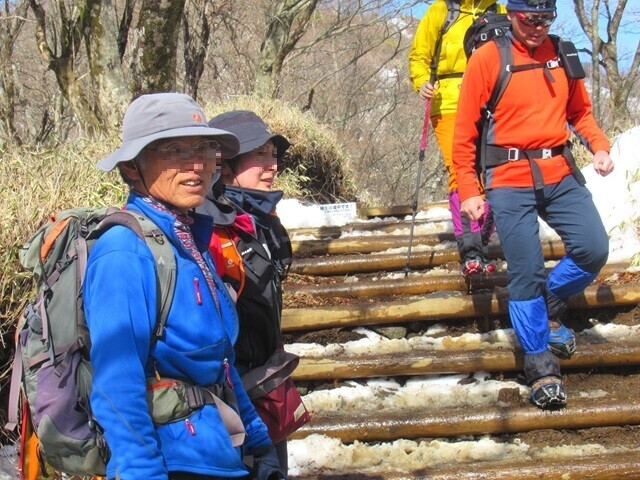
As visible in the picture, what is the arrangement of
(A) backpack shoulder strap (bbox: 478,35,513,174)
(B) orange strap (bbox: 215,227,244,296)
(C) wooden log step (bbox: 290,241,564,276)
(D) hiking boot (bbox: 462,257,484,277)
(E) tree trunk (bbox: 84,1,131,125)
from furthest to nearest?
(E) tree trunk (bbox: 84,1,131,125) → (C) wooden log step (bbox: 290,241,564,276) → (D) hiking boot (bbox: 462,257,484,277) → (A) backpack shoulder strap (bbox: 478,35,513,174) → (B) orange strap (bbox: 215,227,244,296)

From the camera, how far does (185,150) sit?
2.01 metres

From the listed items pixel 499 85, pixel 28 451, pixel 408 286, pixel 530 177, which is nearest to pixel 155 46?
pixel 408 286

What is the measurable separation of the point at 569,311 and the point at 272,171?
3.00 meters

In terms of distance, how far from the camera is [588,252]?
13.0 feet

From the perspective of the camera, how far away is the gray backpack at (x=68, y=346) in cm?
182

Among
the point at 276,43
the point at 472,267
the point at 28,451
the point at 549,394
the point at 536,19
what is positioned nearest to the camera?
the point at 28,451

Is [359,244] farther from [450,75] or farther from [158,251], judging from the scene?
[158,251]

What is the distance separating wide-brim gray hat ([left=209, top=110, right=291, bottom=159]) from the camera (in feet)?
9.12

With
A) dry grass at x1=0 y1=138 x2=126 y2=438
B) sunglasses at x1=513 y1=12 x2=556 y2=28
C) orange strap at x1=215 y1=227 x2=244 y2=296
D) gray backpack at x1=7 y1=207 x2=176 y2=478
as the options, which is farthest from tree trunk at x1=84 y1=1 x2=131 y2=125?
gray backpack at x1=7 y1=207 x2=176 y2=478

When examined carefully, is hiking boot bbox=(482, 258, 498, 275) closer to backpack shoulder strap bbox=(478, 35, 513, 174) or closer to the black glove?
backpack shoulder strap bbox=(478, 35, 513, 174)

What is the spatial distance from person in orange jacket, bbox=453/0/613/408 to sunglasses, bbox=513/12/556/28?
0.07m

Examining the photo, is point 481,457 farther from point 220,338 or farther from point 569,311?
point 220,338

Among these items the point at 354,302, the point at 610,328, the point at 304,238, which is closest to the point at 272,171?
the point at 354,302

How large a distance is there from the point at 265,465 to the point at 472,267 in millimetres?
3338
